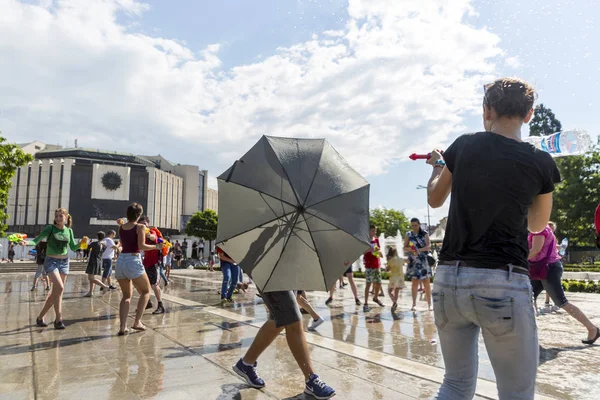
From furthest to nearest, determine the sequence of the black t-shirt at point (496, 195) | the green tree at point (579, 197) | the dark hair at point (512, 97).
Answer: the green tree at point (579, 197) → the dark hair at point (512, 97) → the black t-shirt at point (496, 195)

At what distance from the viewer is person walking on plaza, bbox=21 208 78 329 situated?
21.1 ft

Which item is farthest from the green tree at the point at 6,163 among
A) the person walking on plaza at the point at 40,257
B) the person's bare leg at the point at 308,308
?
the person's bare leg at the point at 308,308

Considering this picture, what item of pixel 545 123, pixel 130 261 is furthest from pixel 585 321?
pixel 545 123

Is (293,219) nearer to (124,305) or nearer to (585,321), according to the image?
(124,305)

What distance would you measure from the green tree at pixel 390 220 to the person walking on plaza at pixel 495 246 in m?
69.6

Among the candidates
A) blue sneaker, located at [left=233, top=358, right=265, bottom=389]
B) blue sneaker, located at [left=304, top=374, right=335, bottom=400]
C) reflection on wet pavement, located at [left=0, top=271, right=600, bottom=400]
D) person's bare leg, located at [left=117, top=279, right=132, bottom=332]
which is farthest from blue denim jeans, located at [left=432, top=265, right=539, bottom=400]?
person's bare leg, located at [left=117, top=279, right=132, bottom=332]

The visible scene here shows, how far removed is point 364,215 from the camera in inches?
131

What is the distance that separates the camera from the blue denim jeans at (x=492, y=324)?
1779mm

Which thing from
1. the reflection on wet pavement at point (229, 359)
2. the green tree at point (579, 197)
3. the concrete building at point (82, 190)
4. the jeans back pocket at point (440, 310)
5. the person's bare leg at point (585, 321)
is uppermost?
the concrete building at point (82, 190)

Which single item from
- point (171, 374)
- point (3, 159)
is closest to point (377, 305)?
point (171, 374)

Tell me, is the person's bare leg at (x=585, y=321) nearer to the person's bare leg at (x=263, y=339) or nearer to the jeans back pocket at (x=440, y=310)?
the person's bare leg at (x=263, y=339)

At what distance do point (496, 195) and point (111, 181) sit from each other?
85410 millimetres

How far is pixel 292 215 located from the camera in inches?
130

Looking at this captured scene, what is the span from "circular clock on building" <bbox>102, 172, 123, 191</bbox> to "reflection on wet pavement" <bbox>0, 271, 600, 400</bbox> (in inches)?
3050
